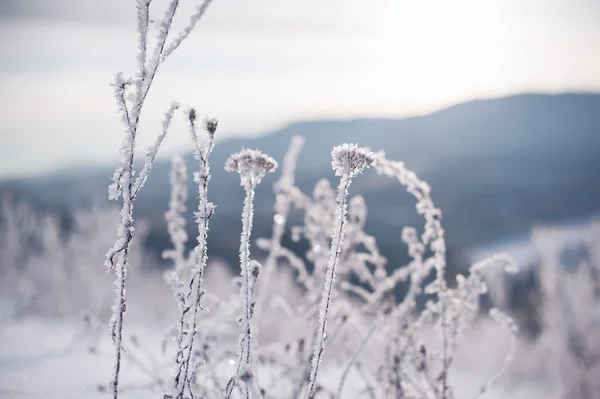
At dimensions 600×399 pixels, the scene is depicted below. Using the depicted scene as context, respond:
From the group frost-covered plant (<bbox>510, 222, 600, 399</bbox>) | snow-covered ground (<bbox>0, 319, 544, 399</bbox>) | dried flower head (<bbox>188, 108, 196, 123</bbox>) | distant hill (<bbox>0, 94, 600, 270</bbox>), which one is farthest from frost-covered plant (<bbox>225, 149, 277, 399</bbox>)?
distant hill (<bbox>0, 94, 600, 270</bbox>)

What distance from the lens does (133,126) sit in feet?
4.37

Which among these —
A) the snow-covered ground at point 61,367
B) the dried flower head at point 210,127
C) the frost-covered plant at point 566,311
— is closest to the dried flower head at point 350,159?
the dried flower head at point 210,127

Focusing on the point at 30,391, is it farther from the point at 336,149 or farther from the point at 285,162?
the point at 336,149

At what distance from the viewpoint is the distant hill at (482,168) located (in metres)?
65.1

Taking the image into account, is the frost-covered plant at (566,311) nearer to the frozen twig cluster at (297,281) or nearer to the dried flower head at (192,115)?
the frozen twig cluster at (297,281)

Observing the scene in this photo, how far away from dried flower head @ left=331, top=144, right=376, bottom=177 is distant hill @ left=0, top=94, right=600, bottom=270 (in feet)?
185

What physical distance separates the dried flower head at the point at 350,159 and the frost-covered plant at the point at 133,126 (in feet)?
1.69

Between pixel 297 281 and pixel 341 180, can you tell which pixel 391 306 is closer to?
pixel 297 281

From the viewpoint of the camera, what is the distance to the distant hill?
65.1m

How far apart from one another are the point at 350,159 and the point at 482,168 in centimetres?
8720

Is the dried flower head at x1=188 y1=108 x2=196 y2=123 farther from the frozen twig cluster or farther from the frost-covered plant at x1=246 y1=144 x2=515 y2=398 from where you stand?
the frost-covered plant at x1=246 y1=144 x2=515 y2=398

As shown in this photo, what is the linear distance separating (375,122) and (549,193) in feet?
131

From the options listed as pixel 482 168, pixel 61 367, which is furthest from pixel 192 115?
pixel 482 168

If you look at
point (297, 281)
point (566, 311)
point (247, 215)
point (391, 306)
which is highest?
point (247, 215)
